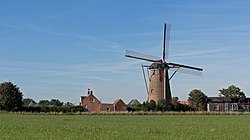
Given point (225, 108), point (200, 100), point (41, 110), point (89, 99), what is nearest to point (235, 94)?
point (225, 108)

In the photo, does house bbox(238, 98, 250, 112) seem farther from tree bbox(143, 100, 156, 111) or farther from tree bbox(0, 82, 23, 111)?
tree bbox(0, 82, 23, 111)

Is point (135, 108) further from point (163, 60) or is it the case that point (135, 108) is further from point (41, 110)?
point (41, 110)

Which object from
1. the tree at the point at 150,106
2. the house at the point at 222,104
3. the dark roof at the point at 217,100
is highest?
the dark roof at the point at 217,100

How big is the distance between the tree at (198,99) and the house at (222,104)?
1292 cm

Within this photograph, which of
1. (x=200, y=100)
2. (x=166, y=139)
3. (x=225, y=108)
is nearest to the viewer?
(x=166, y=139)

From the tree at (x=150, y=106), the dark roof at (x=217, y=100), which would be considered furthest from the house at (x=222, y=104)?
the tree at (x=150, y=106)

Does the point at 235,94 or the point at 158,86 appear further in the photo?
the point at 235,94

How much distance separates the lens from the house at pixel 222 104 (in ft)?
421

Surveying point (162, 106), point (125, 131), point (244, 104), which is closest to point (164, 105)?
point (162, 106)

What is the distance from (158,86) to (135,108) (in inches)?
385

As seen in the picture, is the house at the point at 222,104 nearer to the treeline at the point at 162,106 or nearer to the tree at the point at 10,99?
the treeline at the point at 162,106

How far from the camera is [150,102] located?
8856 centimetres

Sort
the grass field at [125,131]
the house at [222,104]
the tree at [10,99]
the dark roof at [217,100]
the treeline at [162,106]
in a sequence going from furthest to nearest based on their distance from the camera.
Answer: the dark roof at [217,100], the house at [222,104], the tree at [10,99], the treeline at [162,106], the grass field at [125,131]

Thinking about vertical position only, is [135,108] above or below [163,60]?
below
